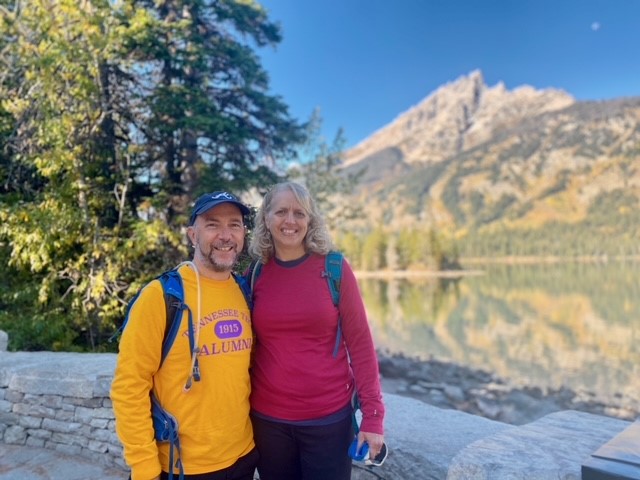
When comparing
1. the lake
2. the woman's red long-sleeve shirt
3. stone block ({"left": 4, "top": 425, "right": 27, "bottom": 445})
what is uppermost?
the woman's red long-sleeve shirt

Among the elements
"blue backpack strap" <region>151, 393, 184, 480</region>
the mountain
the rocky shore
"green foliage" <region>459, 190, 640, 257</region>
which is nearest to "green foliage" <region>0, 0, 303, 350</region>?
"blue backpack strap" <region>151, 393, 184, 480</region>

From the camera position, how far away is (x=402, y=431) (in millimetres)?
2756

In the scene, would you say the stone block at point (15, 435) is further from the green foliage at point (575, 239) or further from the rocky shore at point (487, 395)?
the green foliage at point (575, 239)

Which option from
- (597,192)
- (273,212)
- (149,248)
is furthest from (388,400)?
(597,192)

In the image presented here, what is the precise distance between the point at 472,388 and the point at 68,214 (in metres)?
11.4

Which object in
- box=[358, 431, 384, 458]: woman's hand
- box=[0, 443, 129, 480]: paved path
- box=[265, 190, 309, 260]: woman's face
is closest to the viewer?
box=[358, 431, 384, 458]: woman's hand

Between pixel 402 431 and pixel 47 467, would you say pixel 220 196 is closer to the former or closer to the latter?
pixel 402 431

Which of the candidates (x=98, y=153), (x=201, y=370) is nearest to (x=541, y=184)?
(x=98, y=153)

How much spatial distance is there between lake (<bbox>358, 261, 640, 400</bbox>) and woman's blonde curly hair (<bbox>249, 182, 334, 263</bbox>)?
14770 mm

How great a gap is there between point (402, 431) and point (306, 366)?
53.0 inches

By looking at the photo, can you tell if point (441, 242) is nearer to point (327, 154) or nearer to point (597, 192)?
point (327, 154)

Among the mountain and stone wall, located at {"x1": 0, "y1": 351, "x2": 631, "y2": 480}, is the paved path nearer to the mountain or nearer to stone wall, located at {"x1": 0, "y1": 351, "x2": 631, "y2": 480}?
stone wall, located at {"x1": 0, "y1": 351, "x2": 631, "y2": 480}

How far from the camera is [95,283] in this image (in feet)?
23.2

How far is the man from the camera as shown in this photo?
1.53 metres
